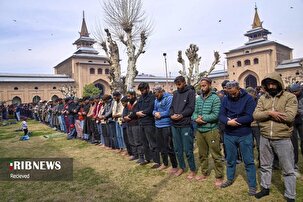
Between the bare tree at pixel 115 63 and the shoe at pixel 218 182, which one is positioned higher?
the bare tree at pixel 115 63

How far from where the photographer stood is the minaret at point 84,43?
52175mm

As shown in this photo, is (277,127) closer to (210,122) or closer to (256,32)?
(210,122)

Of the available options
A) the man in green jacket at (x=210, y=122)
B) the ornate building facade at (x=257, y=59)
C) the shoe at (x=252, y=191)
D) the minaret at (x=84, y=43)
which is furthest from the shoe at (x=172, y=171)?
the minaret at (x=84, y=43)

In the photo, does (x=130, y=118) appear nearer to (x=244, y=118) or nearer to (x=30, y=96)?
(x=244, y=118)

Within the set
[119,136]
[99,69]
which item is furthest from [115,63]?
[99,69]

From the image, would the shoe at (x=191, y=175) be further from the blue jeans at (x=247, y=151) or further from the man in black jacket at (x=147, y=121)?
the blue jeans at (x=247, y=151)

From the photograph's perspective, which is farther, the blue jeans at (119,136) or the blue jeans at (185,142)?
the blue jeans at (119,136)

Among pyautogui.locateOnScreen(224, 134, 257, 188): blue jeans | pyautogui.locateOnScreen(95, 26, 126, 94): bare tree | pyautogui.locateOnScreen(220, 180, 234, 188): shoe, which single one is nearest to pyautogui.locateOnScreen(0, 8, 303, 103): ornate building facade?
pyautogui.locateOnScreen(95, 26, 126, 94): bare tree

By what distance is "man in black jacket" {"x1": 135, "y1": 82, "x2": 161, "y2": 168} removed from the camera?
5.07m

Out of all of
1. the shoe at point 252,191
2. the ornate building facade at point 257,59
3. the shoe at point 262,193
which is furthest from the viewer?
the ornate building facade at point 257,59

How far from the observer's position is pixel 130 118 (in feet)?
Result: 18.1

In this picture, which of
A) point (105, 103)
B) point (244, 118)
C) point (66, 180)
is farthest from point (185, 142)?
point (105, 103)

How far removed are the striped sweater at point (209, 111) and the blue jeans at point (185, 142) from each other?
28cm

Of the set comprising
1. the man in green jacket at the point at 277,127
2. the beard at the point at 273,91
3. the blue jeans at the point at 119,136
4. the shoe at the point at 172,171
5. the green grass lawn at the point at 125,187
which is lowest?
the green grass lawn at the point at 125,187
